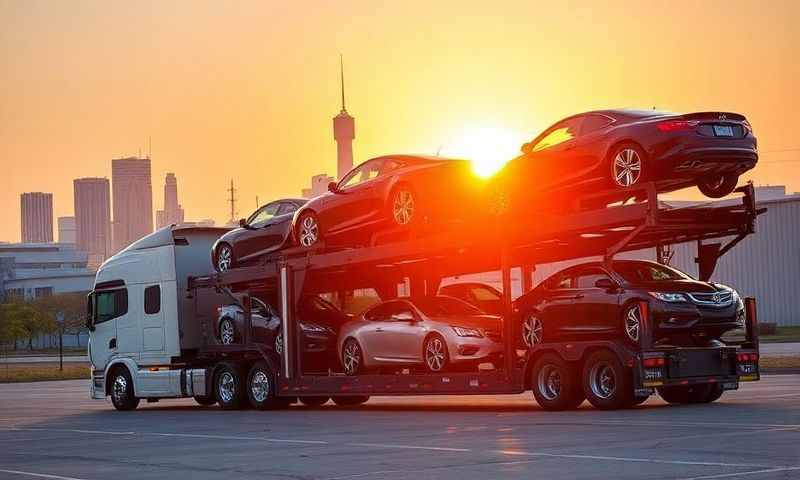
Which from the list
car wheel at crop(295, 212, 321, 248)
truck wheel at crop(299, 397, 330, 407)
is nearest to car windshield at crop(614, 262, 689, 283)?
car wheel at crop(295, 212, 321, 248)

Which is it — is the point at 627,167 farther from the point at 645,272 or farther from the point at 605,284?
the point at 645,272

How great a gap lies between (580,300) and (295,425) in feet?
14.5

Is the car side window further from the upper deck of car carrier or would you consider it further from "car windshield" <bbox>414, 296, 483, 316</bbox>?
"car windshield" <bbox>414, 296, 483, 316</bbox>

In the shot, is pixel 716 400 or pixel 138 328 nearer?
pixel 716 400

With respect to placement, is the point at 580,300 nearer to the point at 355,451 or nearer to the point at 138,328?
the point at 355,451

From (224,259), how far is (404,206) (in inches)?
232

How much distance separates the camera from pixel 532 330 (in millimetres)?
19750

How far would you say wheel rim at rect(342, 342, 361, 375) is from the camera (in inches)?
→ 903

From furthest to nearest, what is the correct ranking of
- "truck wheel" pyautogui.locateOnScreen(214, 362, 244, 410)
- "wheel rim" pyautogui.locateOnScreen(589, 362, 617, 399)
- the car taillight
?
"truck wheel" pyautogui.locateOnScreen(214, 362, 244, 410), "wheel rim" pyautogui.locateOnScreen(589, 362, 617, 399), the car taillight

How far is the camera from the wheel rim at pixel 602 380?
18828 millimetres

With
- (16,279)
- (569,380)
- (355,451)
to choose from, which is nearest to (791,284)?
(569,380)

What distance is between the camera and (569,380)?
1911cm

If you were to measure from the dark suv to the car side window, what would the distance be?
1.72 m

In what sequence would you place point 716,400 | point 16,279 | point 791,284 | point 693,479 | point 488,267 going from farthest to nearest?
point 16,279 < point 791,284 < point 488,267 < point 716,400 < point 693,479
